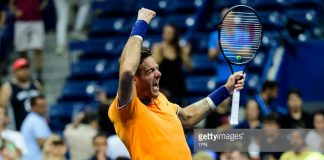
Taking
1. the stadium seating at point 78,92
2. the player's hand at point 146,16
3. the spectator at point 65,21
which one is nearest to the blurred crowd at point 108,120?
the stadium seating at point 78,92

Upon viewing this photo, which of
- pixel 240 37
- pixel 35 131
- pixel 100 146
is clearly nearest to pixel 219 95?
pixel 240 37

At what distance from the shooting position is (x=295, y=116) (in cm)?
1085

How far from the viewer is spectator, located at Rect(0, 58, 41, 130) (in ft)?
38.2

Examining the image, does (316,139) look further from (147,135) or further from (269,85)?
(147,135)

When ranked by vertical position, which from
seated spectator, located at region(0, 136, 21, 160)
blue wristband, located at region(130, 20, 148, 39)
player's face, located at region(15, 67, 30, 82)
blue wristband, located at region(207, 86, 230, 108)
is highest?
blue wristband, located at region(130, 20, 148, 39)

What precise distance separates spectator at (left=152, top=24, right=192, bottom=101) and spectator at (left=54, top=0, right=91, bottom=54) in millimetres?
3535

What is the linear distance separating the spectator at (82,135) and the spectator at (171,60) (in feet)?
3.06

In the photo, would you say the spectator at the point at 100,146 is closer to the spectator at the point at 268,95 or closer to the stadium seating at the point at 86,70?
the spectator at the point at 268,95

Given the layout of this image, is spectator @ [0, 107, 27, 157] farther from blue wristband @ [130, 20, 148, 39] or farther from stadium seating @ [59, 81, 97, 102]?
blue wristband @ [130, 20, 148, 39]

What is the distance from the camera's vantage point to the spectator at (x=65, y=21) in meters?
14.7

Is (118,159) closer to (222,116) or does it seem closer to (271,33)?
(222,116)

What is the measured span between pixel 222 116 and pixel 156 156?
4.59m

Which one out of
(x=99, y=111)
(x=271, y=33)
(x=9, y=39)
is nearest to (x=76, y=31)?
(x=9, y=39)

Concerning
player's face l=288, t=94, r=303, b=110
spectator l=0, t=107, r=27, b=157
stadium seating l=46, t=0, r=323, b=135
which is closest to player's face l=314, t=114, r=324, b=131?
player's face l=288, t=94, r=303, b=110
